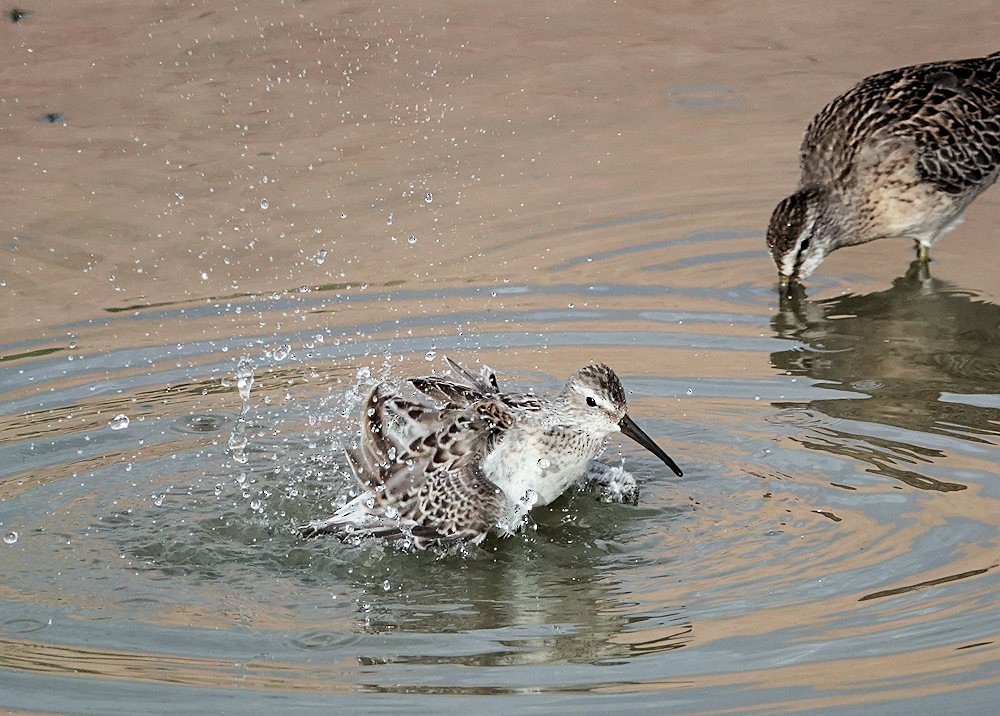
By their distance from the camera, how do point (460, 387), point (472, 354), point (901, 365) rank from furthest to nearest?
point (472, 354), point (901, 365), point (460, 387)

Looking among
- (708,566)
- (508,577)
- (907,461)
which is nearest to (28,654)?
(508,577)

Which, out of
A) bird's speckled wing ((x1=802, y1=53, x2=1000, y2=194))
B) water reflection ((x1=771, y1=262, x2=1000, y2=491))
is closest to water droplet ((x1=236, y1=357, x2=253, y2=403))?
water reflection ((x1=771, y1=262, x2=1000, y2=491))

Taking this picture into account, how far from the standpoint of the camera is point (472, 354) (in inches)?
358

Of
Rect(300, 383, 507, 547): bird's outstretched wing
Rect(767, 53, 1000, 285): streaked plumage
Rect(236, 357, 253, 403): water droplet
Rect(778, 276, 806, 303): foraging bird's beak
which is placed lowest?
Rect(300, 383, 507, 547): bird's outstretched wing

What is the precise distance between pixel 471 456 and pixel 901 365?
9.40 feet

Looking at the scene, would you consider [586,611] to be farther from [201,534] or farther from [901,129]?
[901,129]

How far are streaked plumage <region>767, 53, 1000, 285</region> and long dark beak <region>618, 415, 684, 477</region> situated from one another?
306cm

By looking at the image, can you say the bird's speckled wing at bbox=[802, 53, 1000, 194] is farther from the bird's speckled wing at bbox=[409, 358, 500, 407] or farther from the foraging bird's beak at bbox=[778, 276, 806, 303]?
the bird's speckled wing at bbox=[409, 358, 500, 407]

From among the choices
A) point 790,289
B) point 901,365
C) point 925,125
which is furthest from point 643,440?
point 925,125

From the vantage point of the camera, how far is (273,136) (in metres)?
12.4

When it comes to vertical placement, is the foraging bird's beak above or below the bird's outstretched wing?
above

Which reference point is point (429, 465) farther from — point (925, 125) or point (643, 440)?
point (925, 125)

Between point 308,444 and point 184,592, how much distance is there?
1.75m

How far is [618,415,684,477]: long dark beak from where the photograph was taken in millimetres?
7375
